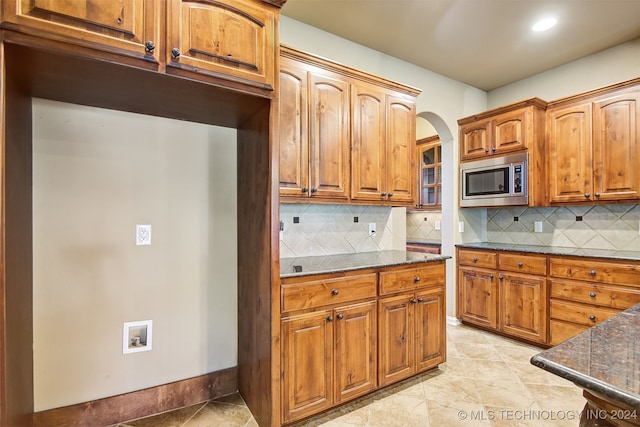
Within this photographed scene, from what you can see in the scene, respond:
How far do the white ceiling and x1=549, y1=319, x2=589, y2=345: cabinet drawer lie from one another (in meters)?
2.66

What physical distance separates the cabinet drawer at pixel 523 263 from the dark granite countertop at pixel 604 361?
2.31 meters

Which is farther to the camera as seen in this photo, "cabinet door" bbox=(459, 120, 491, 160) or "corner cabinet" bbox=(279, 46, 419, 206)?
"cabinet door" bbox=(459, 120, 491, 160)

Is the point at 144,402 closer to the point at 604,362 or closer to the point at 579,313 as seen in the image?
the point at 604,362

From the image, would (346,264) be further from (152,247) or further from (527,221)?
(527,221)

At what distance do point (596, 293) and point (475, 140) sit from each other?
6.26 feet

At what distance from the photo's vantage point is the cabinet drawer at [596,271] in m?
2.53

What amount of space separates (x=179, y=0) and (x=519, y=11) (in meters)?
2.59

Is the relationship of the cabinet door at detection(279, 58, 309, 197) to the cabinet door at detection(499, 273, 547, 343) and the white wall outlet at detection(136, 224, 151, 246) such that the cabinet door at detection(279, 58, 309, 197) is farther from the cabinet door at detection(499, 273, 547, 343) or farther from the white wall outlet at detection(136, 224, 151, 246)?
the cabinet door at detection(499, 273, 547, 343)

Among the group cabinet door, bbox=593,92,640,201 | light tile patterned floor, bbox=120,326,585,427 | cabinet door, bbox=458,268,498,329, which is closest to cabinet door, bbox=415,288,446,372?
light tile patterned floor, bbox=120,326,585,427

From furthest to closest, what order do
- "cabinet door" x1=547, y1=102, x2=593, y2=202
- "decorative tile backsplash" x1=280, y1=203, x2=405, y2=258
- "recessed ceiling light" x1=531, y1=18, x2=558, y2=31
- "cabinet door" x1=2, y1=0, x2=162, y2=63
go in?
"cabinet door" x1=547, y1=102, x2=593, y2=202 → "recessed ceiling light" x1=531, y1=18, x2=558, y2=31 → "decorative tile backsplash" x1=280, y1=203, x2=405, y2=258 → "cabinet door" x1=2, y1=0, x2=162, y2=63

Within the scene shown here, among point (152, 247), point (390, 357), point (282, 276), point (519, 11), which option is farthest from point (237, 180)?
point (519, 11)

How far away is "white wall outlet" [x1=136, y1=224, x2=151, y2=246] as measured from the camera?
6.54 feet

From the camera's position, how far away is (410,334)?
2314mm

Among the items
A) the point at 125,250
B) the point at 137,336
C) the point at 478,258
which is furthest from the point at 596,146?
the point at 137,336
